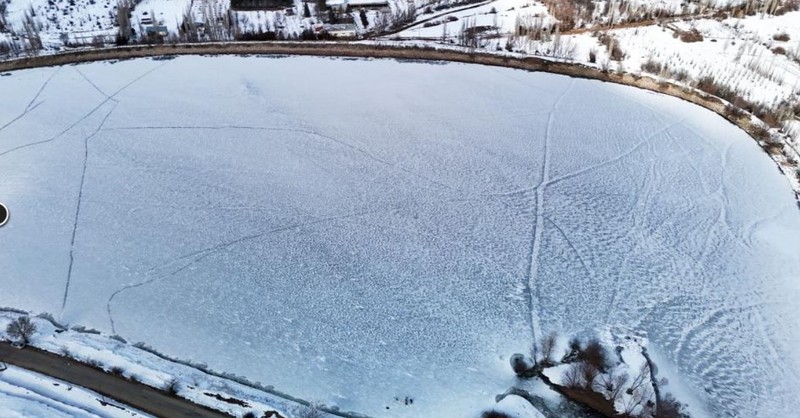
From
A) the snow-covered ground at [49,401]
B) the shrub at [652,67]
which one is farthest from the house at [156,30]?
the shrub at [652,67]

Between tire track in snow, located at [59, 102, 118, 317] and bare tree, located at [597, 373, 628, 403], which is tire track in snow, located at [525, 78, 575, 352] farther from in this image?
tire track in snow, located at [59, 102, 118, 317]

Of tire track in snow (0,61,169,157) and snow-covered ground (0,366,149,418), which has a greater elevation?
tire track in snow (0,61,169,157)

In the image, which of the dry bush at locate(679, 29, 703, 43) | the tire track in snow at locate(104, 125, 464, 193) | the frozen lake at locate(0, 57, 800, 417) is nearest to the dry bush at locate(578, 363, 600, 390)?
the frozen lake at locate(0, 57, 800, 417)

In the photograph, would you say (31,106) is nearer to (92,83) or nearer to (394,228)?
(92,83)

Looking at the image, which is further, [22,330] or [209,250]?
[209,250]

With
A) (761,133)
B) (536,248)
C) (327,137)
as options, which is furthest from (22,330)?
(761,133)

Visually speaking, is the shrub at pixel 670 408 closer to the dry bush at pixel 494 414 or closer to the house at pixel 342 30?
the dry bush at pixel 494 414

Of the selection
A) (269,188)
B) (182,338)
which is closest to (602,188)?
(269,188)
